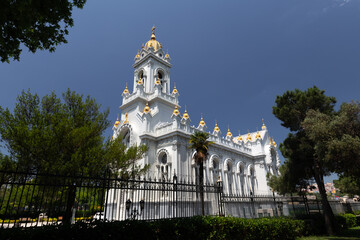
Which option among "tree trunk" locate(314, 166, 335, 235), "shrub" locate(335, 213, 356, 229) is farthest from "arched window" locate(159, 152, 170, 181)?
"shrub" locate(335, 213, 356, 229)

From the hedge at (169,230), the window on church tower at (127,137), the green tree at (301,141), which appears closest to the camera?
the hedge at (169,230)

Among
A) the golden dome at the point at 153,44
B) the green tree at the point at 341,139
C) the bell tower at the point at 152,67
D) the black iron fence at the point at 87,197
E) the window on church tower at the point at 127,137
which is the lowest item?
the black iron fence at the point at 87,197

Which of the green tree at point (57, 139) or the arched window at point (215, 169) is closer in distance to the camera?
the green tree at point (57, 139)

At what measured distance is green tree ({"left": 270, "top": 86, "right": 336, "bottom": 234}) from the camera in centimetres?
1742

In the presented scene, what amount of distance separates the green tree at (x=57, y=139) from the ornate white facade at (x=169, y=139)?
4.92m

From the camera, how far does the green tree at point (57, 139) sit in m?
13.8

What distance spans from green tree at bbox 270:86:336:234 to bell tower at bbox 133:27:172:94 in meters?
18.2

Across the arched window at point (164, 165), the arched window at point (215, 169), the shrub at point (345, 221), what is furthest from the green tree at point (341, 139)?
the arched window at point (215, 169)

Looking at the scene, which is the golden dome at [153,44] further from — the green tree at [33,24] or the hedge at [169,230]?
the hedge at [169,230]

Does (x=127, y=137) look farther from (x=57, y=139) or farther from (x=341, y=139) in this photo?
(x=341, y=139)

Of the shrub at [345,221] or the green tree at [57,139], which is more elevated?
the green tree at [57,139]

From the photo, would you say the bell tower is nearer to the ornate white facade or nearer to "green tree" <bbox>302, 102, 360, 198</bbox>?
the ornate white facade

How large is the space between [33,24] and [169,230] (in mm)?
9149

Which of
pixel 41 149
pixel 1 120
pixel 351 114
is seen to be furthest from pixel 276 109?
pixel 1 120
